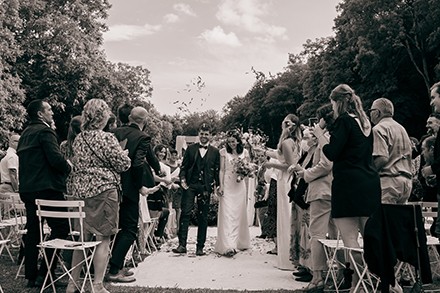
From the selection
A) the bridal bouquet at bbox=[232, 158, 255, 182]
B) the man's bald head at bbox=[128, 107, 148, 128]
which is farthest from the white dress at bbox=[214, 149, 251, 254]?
the man's bald head at bbox=[128, 107, 148, 128]

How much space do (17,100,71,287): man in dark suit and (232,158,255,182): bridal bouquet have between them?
13.0 feet

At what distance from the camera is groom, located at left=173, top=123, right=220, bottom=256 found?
927 centimetres

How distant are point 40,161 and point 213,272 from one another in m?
3.02

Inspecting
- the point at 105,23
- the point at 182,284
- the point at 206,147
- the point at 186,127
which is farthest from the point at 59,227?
the point at 186,127

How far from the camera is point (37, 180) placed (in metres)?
6.16

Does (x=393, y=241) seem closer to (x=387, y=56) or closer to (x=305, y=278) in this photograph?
(x=305, y=278)

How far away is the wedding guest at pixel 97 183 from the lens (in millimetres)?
5629

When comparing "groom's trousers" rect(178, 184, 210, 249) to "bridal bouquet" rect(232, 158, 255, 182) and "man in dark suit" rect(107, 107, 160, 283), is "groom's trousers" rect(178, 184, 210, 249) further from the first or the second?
"man in dark suit" rect(107, 107, 160, 283)

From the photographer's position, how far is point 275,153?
310 inches

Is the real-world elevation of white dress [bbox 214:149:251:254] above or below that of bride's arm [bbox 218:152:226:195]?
below

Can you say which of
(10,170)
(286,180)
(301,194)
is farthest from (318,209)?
(10,170)

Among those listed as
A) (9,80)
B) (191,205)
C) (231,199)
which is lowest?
(191,205)

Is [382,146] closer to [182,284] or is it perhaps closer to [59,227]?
[182,284]

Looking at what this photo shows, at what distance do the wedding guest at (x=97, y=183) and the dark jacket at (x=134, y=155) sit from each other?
3.51 ft
